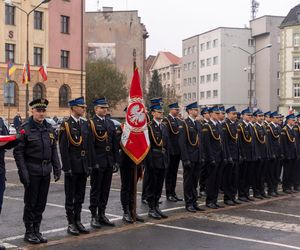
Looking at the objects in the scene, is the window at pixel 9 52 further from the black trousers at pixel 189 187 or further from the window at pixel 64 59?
the black trousers at pixel 189 187

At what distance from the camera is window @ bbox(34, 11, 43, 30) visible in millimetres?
49016

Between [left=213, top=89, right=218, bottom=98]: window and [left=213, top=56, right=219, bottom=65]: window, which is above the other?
[left=213, top=56, right=219, bottom=65]: window

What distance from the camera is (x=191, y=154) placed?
36.0 feet

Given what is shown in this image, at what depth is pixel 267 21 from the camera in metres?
Result: 83.7

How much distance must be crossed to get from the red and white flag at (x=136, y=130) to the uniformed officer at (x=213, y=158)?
1867mm

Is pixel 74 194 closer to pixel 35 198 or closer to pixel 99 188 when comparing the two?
pixel 99 188

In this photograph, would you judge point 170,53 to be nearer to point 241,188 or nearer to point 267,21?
point 267,21

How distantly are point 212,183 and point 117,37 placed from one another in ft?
217

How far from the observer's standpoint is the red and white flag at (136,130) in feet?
32.0

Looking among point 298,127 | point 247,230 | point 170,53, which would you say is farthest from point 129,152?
point 170,53

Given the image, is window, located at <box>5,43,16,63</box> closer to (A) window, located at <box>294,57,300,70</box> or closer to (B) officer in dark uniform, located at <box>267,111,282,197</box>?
(B) officer in dark uniform, located at <box>267,111,282,197</box>

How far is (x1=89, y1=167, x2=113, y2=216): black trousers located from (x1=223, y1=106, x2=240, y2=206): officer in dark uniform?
3305 mm

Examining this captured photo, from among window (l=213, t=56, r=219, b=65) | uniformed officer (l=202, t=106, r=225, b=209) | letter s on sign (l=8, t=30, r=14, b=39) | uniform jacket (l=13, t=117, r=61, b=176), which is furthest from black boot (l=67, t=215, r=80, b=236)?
window (l=213, t=56, r=219, b=65)

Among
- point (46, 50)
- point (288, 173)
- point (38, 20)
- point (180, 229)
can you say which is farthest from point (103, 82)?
point (180, 229)
